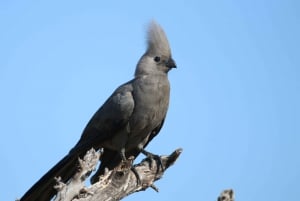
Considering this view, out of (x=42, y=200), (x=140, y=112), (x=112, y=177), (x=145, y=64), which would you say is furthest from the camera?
(x=145, y=64)

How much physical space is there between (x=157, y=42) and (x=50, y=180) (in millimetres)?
3151

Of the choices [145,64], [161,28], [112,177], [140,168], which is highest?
[161,28]

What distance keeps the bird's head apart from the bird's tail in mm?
1992

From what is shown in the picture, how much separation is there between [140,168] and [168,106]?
145 centimetres

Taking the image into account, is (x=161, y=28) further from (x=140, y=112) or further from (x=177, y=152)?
(x=177, y=152)

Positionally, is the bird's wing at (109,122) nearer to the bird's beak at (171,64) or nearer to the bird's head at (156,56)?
the bird's head at (156,56)

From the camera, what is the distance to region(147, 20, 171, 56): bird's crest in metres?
10.3

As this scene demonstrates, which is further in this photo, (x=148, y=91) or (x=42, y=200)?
(x=148, y=91)

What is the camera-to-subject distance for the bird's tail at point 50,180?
8312 mm

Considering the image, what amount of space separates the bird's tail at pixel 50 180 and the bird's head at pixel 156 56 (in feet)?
6.54

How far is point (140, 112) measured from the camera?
30.9 ft

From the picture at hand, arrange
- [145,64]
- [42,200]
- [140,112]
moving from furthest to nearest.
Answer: [145,64] < [140,112] < [42,200]

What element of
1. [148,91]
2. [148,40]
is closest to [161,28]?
[148,40]

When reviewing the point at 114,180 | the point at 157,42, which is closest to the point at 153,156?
the point at 114,180
